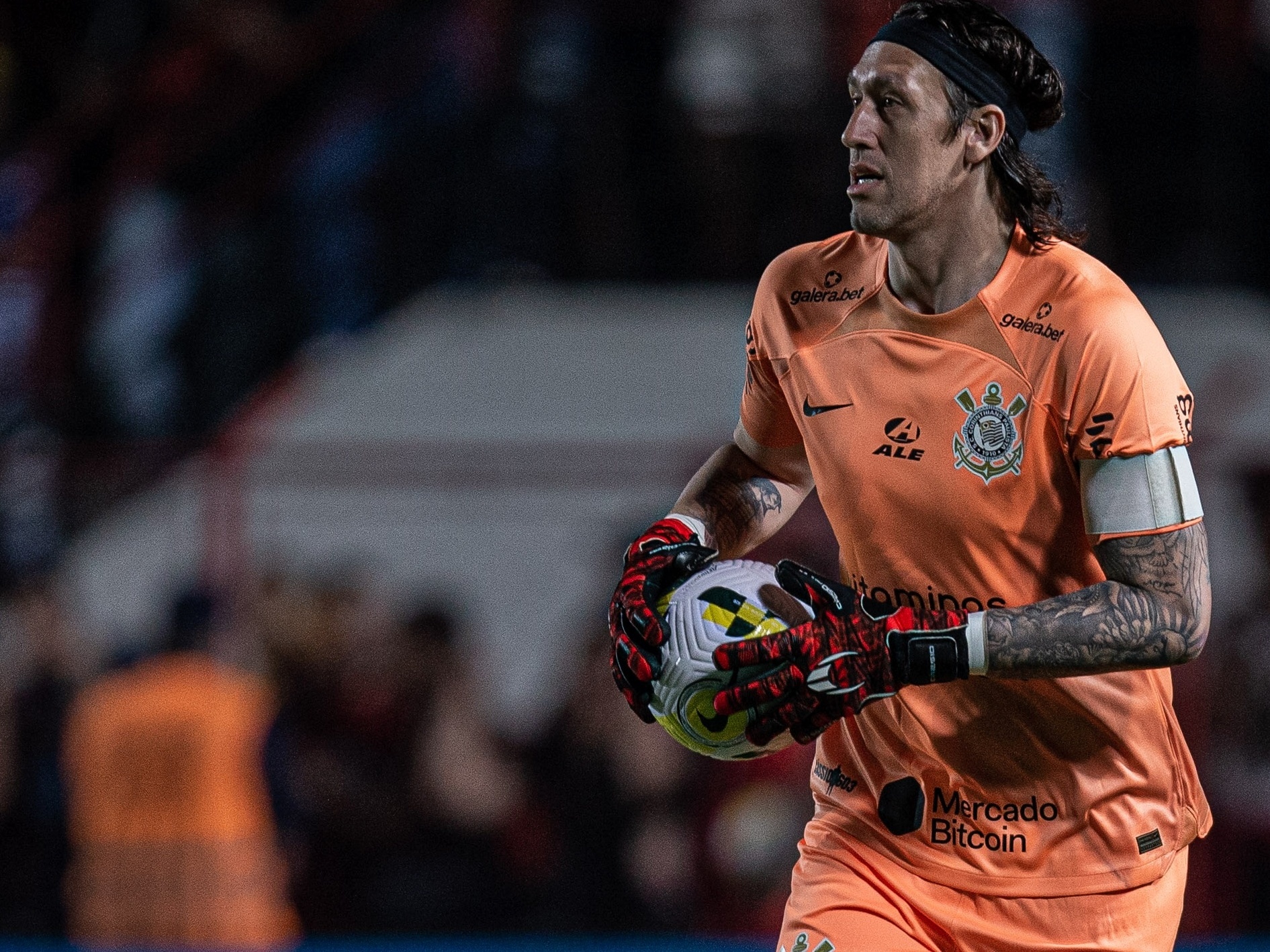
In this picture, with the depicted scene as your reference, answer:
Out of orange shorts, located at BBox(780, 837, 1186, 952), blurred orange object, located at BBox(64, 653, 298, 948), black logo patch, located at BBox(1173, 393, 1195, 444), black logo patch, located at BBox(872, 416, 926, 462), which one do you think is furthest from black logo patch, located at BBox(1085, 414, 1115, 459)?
blurred orange object, located at BBox(64, 653, 298, 948)

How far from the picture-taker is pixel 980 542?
3086mm

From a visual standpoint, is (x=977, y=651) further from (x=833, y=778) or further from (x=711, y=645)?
(x=833, y=778)

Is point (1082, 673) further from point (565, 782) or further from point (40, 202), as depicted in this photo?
point (40, 202)

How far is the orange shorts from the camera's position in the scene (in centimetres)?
309

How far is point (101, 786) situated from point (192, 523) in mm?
1475

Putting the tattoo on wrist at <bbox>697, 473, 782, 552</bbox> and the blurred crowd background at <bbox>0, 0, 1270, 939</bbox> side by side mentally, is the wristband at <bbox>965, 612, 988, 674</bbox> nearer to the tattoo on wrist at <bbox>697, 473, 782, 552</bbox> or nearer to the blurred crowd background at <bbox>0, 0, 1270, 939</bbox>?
the tattoo on wrist at <bbox>697, 473, 782, 552</bbox>

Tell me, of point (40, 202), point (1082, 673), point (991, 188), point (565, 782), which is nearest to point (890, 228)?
point (991, 188)

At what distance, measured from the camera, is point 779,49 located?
936 centimetres

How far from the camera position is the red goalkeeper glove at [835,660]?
2.81m

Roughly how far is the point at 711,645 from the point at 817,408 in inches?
22.0

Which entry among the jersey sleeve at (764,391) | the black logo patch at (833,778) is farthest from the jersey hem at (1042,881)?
the jersey sleeve at (764,391)

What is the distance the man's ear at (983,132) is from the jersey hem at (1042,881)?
1249 millimetres

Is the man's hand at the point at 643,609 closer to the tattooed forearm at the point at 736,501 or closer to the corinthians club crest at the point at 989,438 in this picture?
the tattooed forearm at the point at 736,501

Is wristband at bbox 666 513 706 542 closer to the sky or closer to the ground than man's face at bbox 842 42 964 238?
closer to the ground
